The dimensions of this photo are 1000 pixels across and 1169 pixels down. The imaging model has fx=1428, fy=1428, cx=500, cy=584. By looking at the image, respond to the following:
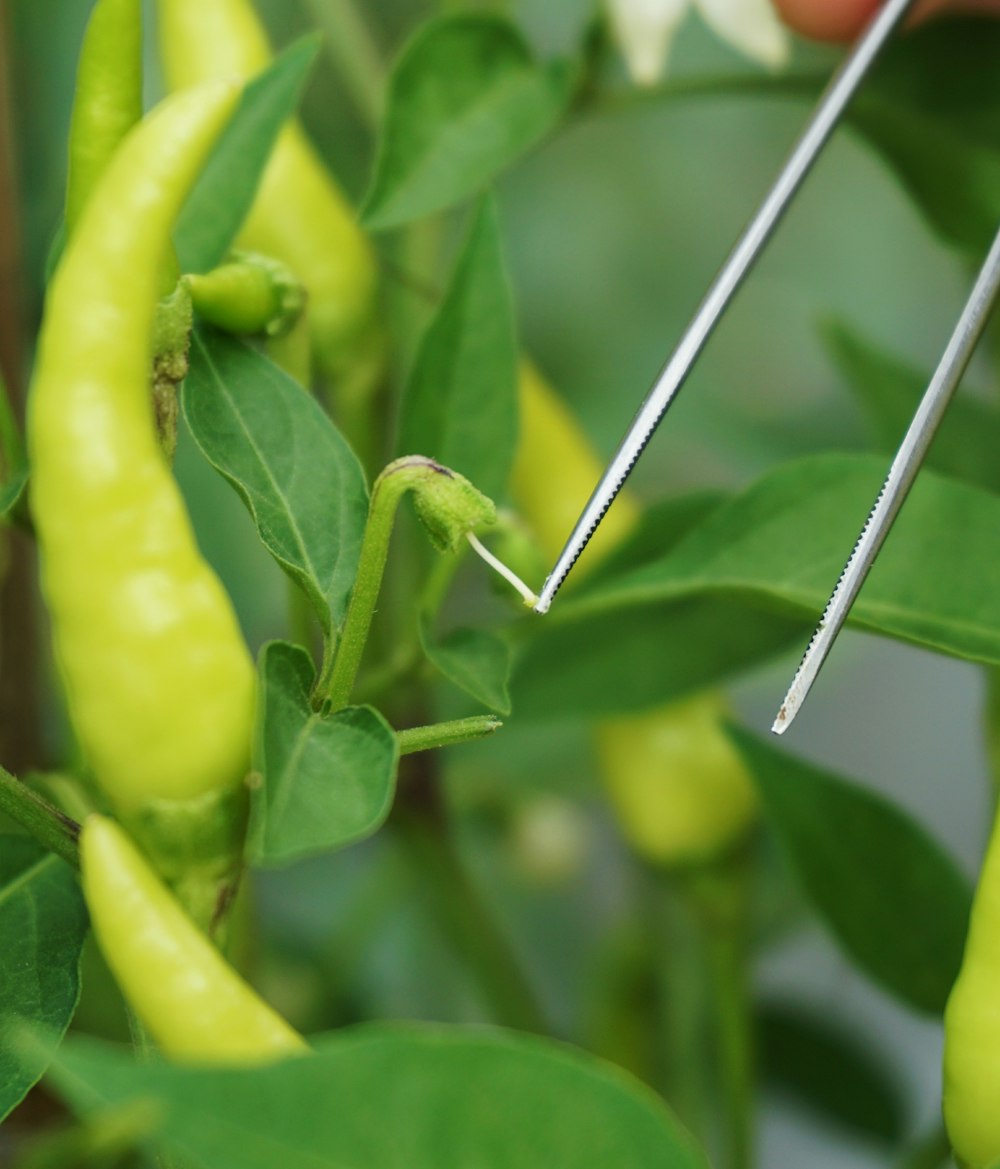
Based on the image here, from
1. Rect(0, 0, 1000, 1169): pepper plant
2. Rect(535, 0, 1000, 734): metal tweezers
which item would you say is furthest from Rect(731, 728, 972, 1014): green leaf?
Rect(535, 0, 1000, 734): metal tweezers

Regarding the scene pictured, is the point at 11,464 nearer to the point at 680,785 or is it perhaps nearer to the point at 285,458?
the point at 285,458

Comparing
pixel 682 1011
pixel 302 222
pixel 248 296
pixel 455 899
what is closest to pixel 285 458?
pixel 248 296

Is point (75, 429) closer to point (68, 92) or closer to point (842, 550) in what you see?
point (842, 550)

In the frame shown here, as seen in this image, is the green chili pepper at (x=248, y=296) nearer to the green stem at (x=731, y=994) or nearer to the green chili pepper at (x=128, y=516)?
the green chili pepper at (x=128, y=516)

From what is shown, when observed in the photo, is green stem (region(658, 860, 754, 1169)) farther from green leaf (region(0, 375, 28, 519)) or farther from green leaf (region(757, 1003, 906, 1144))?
green leaf (region(0, 375, 28, 519))

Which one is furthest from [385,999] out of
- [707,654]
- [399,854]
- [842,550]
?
[842,550]
